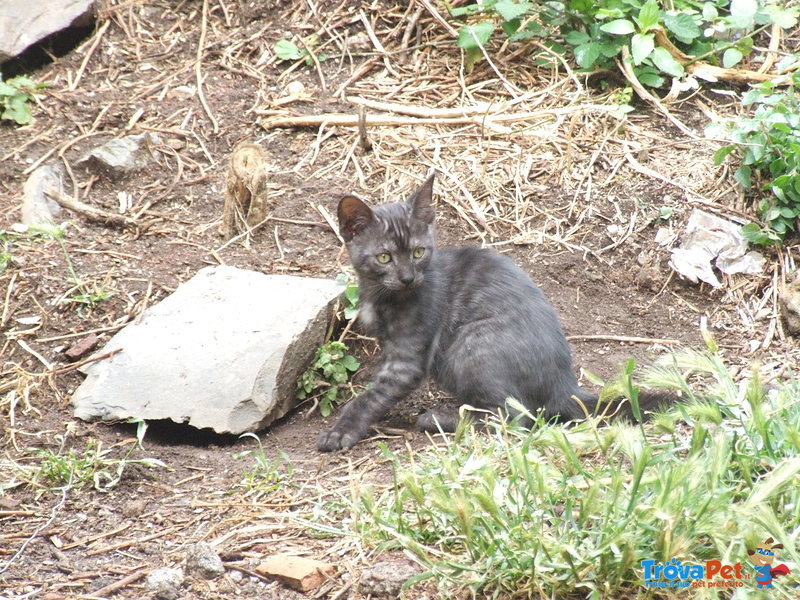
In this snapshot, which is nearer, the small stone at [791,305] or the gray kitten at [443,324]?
the gray kitten at [443,324]

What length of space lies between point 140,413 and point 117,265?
1.31 m

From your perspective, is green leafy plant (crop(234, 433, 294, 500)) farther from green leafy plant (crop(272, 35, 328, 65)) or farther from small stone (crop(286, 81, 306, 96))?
green leafy plant (crop(272, 35, 328, 65))

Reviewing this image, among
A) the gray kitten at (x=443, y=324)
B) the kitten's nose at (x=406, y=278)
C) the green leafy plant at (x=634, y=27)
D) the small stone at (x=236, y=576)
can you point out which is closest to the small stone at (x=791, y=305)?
the gray kitten at (x=443, y=324)

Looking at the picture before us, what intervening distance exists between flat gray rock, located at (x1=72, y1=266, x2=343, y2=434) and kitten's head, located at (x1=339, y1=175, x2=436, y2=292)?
0.47m

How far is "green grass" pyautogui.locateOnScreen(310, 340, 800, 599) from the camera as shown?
95.0 inches

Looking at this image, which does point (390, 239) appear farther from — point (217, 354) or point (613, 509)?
point (613, 509)

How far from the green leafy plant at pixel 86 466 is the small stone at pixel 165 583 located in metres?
0.98

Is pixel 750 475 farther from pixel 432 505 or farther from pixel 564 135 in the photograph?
pixel 564 135

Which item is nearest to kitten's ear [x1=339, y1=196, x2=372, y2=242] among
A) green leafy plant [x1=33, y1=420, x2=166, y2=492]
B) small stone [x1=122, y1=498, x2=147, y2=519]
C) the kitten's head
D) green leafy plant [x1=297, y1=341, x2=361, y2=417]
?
the kitten's head

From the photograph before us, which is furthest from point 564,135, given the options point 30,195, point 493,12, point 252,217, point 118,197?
point 30,195

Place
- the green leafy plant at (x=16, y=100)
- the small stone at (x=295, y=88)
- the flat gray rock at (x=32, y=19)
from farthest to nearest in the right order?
1. the flat gray rock at (x=32, y=19)
2. the small stone at (x=295, y=88)
3. the green leafy plant at (x=16, y=100)

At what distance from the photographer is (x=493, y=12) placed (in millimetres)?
6547

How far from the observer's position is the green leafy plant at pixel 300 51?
6699 mm

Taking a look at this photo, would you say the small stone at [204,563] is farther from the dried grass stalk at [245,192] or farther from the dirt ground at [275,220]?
the dried grass stalk at [245,192]
